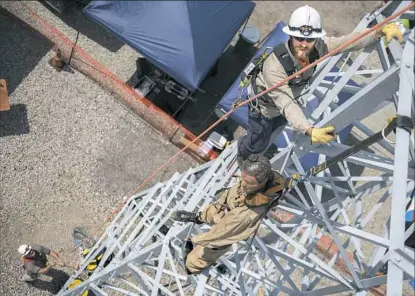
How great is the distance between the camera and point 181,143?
15.7 m

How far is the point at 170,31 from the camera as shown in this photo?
14.9 metres

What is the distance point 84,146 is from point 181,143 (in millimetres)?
3021

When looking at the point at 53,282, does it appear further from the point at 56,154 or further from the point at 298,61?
the point at 298,61

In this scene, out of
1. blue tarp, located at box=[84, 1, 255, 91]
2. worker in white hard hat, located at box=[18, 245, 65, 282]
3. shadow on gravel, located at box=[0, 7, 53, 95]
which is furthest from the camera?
shadow on gravel, located at box=[0, 7, 53, 95]

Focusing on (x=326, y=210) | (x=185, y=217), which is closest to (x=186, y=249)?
(x=185, y=217)

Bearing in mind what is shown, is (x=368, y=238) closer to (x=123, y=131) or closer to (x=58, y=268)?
(x=58, y=268)

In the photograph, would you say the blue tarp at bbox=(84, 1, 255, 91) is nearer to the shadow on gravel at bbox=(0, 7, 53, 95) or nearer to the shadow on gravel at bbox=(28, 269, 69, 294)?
the shadow on gravel at bbox=(0, 7, 53, 95)

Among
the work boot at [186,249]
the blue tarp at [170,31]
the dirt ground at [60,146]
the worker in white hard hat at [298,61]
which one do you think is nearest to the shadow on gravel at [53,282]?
the dirt ground at [60,146]

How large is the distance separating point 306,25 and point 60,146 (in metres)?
9.97

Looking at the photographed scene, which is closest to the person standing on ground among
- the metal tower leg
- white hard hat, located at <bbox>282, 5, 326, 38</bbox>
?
the metal tower leg

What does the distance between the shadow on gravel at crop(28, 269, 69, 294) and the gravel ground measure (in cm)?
3

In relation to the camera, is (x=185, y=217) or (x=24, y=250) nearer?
(x=185, y=217)

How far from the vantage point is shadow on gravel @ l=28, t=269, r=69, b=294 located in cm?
1307

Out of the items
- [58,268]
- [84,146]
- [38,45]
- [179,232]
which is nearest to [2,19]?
[38,45]
